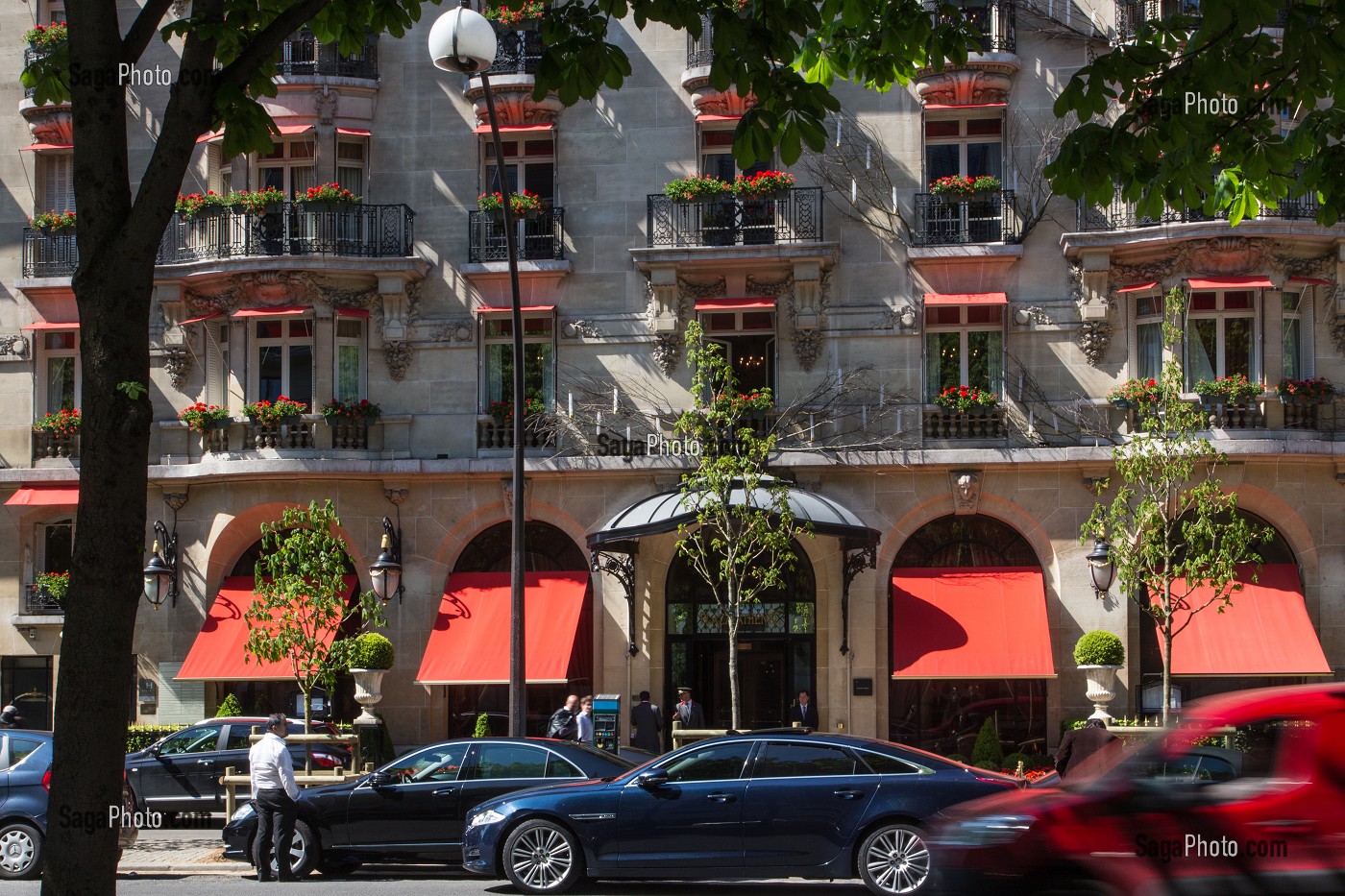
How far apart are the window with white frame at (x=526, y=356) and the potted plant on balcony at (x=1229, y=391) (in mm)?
11479

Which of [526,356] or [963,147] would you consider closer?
[963,147]

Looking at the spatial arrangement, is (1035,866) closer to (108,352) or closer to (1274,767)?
(1274,767)

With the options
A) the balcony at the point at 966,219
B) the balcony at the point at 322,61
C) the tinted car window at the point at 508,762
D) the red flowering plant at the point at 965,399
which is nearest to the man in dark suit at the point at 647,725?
the red flowering plant at the point at 965,399

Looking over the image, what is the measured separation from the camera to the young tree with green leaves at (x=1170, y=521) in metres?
24.0

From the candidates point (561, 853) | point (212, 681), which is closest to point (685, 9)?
point (561, 853)

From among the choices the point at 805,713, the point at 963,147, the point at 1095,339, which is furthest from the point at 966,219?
the point at 805,713

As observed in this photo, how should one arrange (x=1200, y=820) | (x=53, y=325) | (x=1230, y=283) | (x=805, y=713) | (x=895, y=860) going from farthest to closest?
(x=53, y=325)
(x=805, y=713)
(x=1230, y=283)
(x=895, y=860)
(x=1200, y=820)

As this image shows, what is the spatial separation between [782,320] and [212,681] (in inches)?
496

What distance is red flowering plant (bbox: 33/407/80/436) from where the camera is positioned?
96.2 feet

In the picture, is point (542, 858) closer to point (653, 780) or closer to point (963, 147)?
point (653, 780)

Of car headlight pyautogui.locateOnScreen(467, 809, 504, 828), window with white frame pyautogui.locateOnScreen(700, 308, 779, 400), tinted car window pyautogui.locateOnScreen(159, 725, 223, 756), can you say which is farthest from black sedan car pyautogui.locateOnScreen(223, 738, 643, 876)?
window with white frame pyautogui.locateOnScreen(700, 308, 779, 400)

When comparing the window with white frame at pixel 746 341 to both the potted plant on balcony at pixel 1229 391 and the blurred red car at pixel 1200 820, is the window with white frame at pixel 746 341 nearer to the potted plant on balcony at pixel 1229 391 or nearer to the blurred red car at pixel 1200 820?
the potted plant on balcony at pixel 1229 391

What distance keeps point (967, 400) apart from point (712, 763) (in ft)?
43.0

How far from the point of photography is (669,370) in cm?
2838
